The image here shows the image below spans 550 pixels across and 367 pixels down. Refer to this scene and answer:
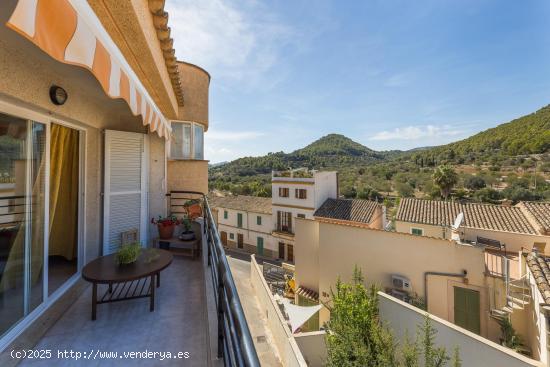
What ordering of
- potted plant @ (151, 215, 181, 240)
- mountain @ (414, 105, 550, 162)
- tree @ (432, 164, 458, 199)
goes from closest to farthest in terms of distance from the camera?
potted plant @ (151, 215, 181, 240)
tree @ (432, 164, 458, 199)
mountain @ (414, 105, 550, 162)

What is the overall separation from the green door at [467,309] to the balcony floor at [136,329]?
54.3ft

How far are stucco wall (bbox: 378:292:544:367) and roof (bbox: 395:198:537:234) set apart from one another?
15.5 metres

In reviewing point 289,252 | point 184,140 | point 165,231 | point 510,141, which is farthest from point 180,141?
point 510,141

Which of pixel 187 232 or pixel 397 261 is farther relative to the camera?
pixel 397 261

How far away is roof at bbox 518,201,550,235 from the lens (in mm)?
19875

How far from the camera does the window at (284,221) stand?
34.7 m

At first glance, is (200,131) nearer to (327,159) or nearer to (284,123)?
(284,123)

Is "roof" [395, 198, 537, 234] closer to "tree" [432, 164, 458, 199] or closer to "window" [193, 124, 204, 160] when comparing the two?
"tree" [432, 164, 458, 199]

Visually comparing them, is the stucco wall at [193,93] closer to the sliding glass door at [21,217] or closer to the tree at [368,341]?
the sliding glass door at [21,217]

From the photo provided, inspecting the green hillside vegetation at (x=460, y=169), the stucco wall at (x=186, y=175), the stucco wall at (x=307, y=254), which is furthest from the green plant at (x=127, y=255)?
the green hillside vegetation at (x=460, y=169)

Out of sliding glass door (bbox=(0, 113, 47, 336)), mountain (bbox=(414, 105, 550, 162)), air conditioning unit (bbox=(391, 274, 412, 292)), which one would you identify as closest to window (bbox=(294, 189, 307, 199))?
air conditioning unit (bbox=(391, 274, 412, 292))

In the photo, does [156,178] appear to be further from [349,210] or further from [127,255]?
[349,210]

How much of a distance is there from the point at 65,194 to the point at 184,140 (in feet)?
18.9

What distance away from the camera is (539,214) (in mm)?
21719
